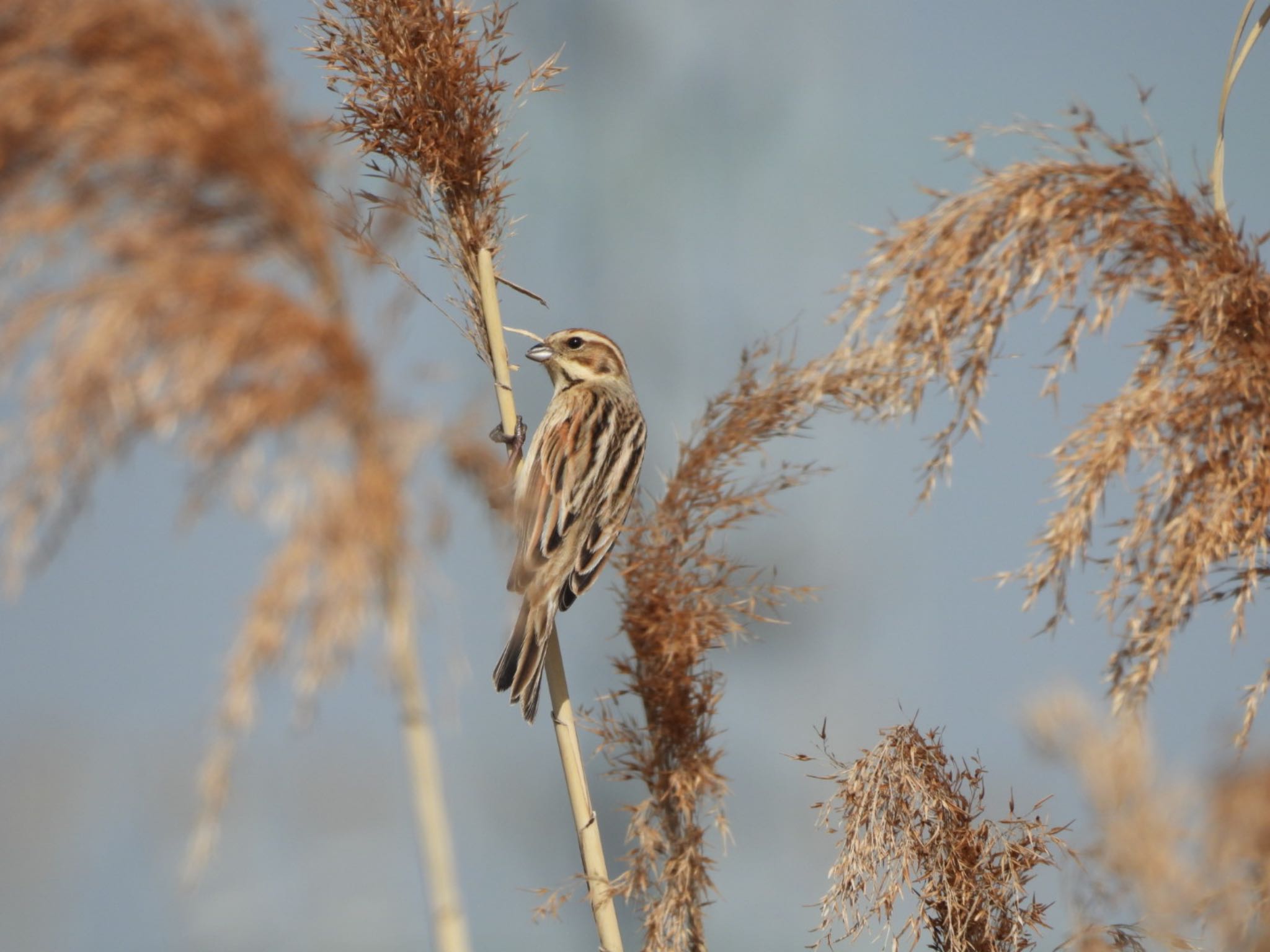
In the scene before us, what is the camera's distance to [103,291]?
44.8 inches

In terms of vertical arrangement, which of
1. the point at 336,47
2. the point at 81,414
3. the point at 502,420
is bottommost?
the point at 81,414

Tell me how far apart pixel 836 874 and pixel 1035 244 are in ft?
3.27

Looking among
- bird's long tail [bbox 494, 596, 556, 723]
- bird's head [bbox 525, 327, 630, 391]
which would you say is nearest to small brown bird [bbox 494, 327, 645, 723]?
bird's long tail [bbox 494, 596, 556, 723]

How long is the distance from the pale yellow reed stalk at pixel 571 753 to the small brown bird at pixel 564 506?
0.13 metres

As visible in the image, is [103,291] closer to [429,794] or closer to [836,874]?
[429,794]

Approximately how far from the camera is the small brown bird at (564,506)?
1988mm

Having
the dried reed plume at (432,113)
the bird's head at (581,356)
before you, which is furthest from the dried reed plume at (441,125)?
the bird's head at (581,356)

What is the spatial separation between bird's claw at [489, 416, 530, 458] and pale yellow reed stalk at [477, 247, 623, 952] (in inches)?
2.6

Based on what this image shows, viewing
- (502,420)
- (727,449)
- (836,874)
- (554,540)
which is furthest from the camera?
(554,540)

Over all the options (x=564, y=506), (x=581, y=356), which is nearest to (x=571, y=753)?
(x=564, y=506)

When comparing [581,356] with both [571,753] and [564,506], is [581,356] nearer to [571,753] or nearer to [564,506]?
[564,506]

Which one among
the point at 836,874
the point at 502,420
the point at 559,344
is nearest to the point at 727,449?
the point at 502,420

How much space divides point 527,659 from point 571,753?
336 mm

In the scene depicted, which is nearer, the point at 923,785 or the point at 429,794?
the point at 429,794
